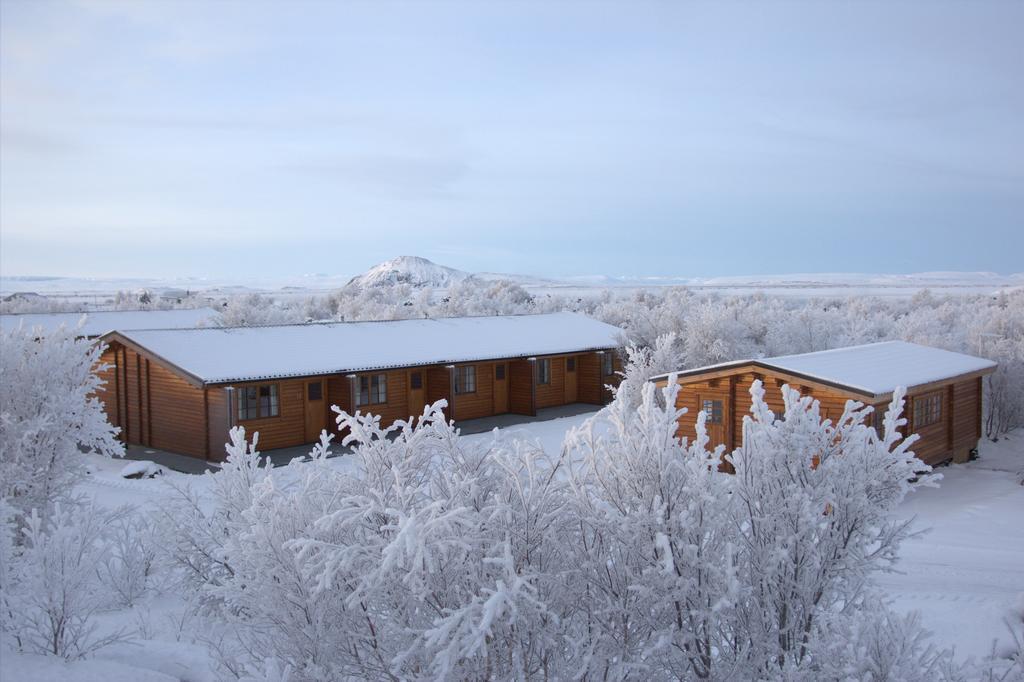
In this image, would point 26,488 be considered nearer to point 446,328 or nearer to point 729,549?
point 729,549

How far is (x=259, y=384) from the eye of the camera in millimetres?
21297

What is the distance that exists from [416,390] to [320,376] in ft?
12.4

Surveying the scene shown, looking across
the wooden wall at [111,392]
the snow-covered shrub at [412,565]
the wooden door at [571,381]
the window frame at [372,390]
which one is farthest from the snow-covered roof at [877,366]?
the wooden wall at [111,392]

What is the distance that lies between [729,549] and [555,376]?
24.0m

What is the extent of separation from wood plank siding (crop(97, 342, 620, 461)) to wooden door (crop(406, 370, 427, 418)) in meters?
0.04

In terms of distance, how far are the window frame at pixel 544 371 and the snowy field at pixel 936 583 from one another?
1049 cm

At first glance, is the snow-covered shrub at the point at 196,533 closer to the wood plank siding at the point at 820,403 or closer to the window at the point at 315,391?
the wood plank siding at the point at 820,403

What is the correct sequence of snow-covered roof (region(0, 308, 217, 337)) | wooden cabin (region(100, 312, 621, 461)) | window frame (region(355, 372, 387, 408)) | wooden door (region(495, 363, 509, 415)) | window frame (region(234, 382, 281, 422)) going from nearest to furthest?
window frame (region(234, 382, 281, 422))
wooden cabin (region(100, 312, 621, 461))
window frame (region(355, 372, 387, 408))
wooden door (region(495, 363, 509, 415))
snow-covered roof (region(0, 308, 217, 337))

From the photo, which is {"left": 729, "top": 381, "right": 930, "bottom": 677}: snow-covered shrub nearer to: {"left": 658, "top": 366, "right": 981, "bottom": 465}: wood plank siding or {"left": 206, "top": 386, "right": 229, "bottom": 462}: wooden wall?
{"left": 658, "top": 366, "right": 981, "bottom": 465}: wood plank siding

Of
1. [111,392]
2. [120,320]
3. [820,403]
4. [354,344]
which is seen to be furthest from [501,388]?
[120,320]

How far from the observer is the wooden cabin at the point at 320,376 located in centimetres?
2111

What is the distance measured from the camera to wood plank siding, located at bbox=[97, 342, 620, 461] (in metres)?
20.9

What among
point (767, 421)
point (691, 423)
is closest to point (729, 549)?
point (767, 421)

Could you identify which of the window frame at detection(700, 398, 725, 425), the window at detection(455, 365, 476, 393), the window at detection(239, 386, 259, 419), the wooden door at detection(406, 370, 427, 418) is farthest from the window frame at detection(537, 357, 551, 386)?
the window at detection(239, 386, 259, 419)
